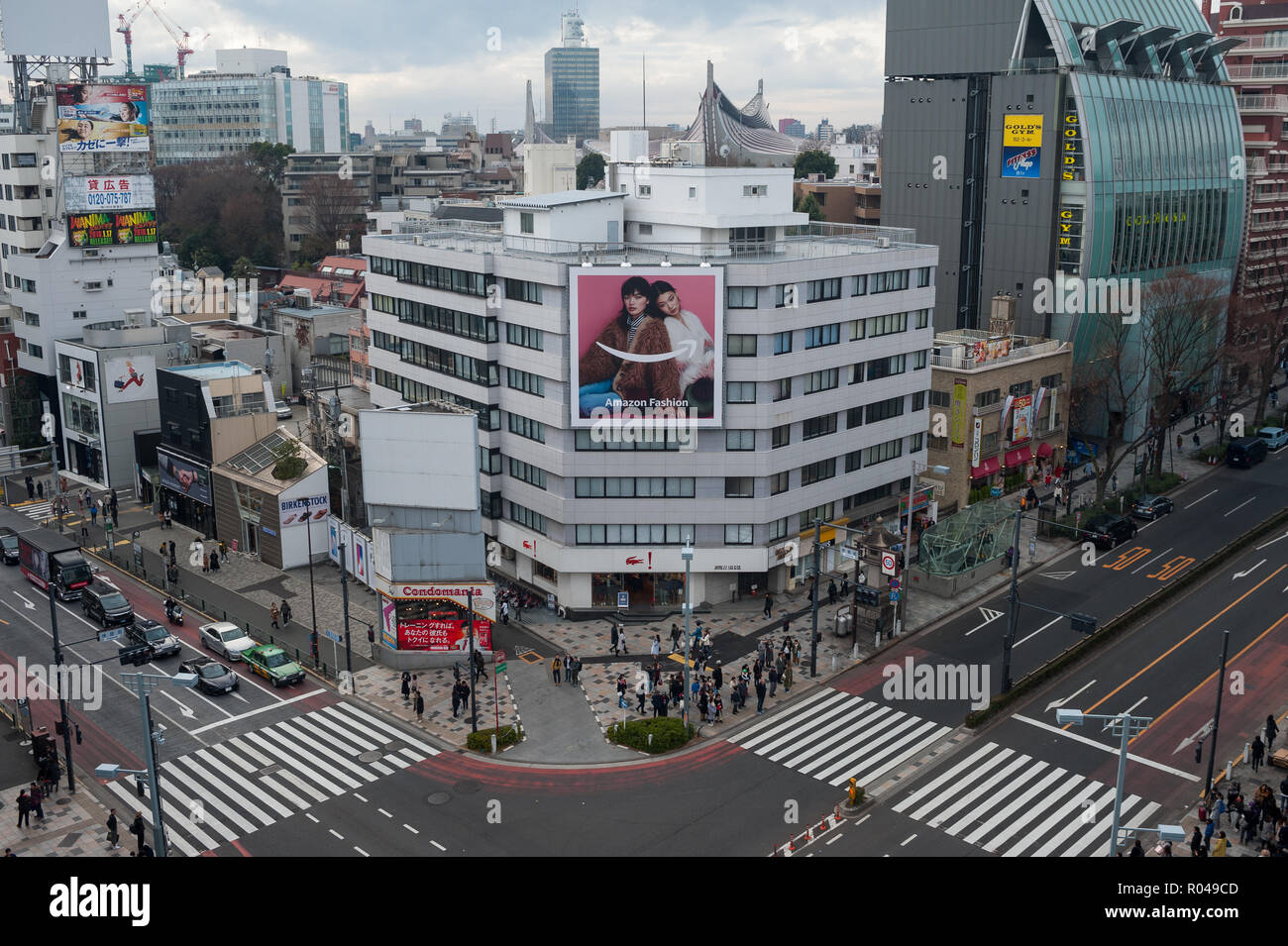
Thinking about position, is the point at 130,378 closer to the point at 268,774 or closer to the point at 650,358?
the point at 650,358

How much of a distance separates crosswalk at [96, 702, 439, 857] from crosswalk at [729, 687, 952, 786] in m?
13.6

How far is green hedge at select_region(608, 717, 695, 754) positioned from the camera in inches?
1747

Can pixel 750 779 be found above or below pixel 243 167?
below

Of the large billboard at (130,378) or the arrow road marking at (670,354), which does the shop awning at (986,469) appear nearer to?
the arrow road marking at (670,354)

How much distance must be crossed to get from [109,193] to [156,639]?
45668mm

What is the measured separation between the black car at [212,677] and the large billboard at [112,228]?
1829 inches

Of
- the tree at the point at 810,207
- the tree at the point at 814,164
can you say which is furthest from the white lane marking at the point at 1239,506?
the tree at the point at 814,164

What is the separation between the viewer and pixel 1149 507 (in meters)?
72.4

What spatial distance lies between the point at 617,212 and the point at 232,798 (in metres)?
38.2

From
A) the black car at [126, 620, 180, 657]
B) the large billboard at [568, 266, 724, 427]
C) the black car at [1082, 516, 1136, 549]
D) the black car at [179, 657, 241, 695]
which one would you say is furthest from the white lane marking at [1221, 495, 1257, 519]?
the black car at [126, 620, 180, 657]

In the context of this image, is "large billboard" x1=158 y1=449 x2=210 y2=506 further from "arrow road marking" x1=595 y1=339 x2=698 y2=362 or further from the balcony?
the balcony

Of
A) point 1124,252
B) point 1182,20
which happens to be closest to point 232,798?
point 1124,252

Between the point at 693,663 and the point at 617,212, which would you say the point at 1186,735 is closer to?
the point at 693,663

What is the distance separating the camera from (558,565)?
57844mm
